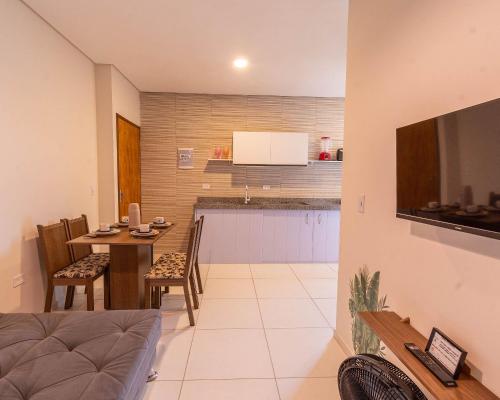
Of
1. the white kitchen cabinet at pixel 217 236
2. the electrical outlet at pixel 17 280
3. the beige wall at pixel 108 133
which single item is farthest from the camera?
the white kitchen cabinet at pixel 217 236

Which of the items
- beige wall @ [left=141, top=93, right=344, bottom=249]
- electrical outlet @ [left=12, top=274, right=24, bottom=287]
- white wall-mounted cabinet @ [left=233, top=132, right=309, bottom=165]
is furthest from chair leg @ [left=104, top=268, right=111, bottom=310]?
white wall-mounted cabinet @ [left=233, top=132, right=309, bottom=165]

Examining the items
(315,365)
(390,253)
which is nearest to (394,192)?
(390,253)

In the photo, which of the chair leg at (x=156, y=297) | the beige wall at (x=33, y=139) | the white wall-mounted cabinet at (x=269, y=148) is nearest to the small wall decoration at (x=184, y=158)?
the white wall-mounted cabinet at (x=269, y=148)

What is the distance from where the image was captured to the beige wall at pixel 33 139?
2.23 metres

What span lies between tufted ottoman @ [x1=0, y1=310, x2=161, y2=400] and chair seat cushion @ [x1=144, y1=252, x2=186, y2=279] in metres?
0.78

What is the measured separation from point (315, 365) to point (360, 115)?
1819 mm

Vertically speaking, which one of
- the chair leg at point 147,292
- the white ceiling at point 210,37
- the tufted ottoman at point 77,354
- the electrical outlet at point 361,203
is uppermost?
the white ceiling at point 210,37

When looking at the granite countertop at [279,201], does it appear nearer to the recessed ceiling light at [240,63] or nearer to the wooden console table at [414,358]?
the recessed ceiling light at [240,63]

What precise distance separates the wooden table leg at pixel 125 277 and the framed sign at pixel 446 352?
89.5 inches

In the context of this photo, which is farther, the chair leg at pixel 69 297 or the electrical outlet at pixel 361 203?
the chair leg at pixel 69 297

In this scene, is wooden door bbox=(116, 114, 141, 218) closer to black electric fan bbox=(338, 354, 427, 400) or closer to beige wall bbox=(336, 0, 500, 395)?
beige wall bbox=(336, 0, 500, 395)

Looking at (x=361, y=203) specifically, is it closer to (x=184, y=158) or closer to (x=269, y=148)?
(x=269, y=148)

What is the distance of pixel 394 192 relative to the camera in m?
1.67

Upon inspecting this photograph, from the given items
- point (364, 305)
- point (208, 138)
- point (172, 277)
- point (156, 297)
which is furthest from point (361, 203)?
point (208, 138)
